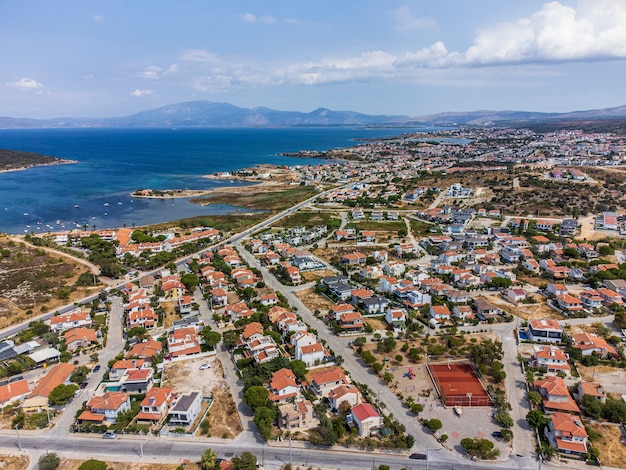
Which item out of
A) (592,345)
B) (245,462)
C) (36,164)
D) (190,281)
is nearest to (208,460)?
(245,462)

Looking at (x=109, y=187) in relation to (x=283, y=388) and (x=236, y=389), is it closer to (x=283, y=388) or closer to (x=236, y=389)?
(x=236, y=389)

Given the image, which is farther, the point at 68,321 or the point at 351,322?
the point at 68,321

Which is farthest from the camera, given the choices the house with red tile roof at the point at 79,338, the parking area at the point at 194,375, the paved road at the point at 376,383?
the house with red tile roof at the point at 79,338

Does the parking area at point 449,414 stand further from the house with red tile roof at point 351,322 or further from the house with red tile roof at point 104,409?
the house with red tile roof at point 104,409

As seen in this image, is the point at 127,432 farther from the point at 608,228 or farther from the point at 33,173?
the point at 33,173

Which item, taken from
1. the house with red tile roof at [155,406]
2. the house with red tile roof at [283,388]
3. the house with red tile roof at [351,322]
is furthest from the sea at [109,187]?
the house with red tile roof at [283,388]

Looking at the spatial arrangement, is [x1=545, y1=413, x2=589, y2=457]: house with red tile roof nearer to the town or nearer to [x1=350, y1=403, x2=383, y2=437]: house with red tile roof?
the town

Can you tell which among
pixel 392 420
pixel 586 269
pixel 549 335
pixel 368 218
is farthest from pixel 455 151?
pixel 392 420
